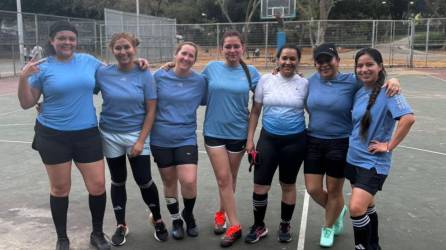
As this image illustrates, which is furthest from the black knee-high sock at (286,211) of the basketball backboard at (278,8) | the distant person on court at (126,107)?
the basketball backboard at (278,8)

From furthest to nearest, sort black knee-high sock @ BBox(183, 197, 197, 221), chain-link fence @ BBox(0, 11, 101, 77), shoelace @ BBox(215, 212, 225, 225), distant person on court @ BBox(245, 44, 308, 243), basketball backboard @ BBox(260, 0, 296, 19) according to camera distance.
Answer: basketball backboard @ BBox(260, 0, 296, 19)
chain-link fence @ BBox(0, 11, 101, 77)
shoelace @ BBox(215, 212, 225, 225)
black knee-high sock @ BBox(183, 197, 197, 221)
distant person on court @ BBox(245, 44, 308, 243)

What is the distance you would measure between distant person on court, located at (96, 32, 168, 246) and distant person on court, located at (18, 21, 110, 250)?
0.14m

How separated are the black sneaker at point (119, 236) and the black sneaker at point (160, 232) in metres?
0.30

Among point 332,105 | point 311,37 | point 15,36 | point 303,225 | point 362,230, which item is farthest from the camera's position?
point 311,37

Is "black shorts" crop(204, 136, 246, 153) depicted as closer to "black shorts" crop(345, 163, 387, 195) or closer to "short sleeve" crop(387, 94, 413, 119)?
"black shorts" crop(345, 163, 387, 195)

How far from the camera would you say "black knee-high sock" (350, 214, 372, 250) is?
12.2ft

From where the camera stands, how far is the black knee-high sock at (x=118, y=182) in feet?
14.3

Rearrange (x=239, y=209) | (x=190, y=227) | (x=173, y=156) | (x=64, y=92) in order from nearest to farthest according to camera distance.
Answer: (x=64, y=92) < (x=173, y=156) < (x=190, y=227) < (x=239, y=209)

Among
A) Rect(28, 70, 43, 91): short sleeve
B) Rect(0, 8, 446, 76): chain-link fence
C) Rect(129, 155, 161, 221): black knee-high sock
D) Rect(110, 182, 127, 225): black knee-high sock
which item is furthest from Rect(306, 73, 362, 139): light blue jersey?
Rect(0, 8, 446, 76): chain-link fence

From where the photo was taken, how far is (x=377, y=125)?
12.0 ft

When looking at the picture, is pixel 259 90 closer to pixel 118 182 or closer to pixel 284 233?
pixel 284 233

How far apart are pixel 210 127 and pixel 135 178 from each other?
818 mm

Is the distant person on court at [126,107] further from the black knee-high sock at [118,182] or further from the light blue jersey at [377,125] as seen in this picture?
the light blue jersey at [377,125]

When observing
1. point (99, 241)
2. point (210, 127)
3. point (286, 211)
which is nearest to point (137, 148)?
point (210, 127)
